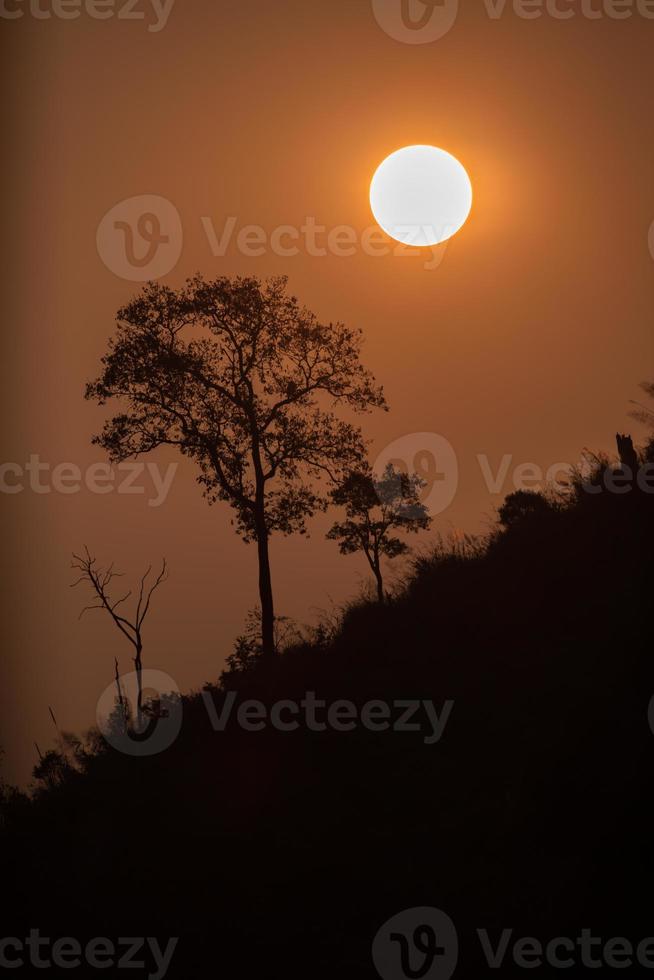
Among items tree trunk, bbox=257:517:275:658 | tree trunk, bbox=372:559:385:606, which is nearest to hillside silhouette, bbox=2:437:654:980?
tree trunk, bbox=372:559:385:606

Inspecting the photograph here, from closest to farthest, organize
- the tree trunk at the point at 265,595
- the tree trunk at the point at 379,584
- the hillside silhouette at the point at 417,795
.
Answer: the hillside silhouette at the point at 417,795 < the tree trunk at the point at 379,584 < the tree trunk at the point at 265,595

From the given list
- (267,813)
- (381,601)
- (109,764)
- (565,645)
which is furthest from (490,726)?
(109,764)

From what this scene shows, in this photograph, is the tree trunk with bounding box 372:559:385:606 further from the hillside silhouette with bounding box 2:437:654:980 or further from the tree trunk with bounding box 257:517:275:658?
the tree trunk with bounding box 257:517:275:658

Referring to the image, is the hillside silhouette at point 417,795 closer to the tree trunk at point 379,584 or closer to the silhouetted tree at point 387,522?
the tree trunk at point 379,584

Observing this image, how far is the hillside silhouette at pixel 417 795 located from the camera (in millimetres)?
10977

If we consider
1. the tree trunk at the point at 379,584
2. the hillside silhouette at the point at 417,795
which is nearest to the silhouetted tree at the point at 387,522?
the tree trunk at the point at 379,584

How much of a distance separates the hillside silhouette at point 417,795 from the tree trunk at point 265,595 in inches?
161

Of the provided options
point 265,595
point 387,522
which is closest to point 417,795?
point 265,595

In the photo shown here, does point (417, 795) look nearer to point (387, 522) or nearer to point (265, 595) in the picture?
point (265, 595)

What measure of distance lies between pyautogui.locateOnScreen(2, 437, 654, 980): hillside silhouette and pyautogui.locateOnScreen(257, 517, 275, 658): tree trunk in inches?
161

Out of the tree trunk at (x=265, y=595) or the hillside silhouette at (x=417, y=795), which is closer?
the hillside silhouette at (x=417, y=795)

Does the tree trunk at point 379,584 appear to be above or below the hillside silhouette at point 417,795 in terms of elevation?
above

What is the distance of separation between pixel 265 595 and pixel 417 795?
13.2m

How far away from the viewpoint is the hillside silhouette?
1098cm
